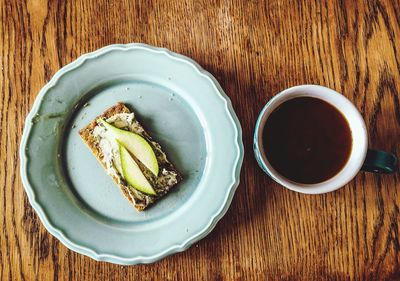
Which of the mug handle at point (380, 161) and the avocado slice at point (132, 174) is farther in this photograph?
the avocado slice at point (132, 174)

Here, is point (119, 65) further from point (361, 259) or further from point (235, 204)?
point (361, 259)

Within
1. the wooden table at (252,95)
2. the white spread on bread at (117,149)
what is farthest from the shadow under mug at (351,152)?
the white spread on bread at (117,149)

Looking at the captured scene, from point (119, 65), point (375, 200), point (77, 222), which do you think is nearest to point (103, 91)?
point (119, 65)

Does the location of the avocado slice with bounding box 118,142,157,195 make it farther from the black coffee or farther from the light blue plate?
the black coffee

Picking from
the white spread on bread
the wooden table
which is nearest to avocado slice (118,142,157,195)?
the white spread on bread

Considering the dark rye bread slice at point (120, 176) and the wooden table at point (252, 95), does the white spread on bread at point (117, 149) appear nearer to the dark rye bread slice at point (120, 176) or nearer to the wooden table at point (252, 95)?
the dark rye bread slice at point (120, 176)
